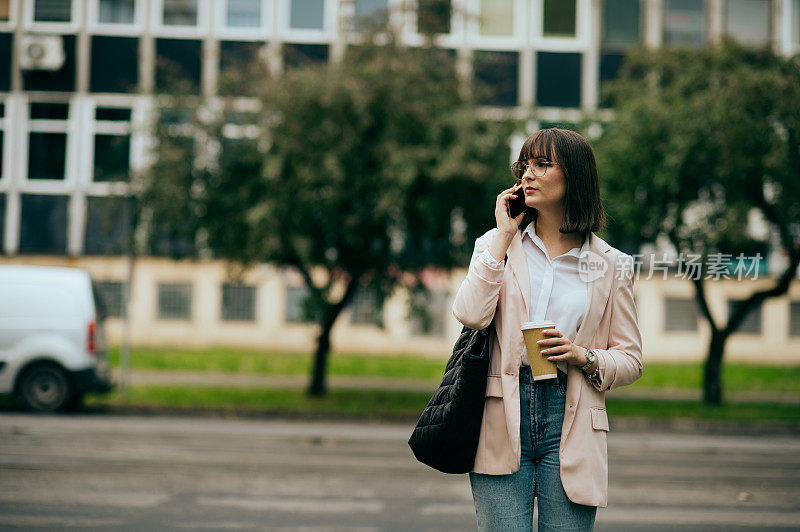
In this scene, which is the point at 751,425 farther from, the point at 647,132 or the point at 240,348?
the point at 240,348

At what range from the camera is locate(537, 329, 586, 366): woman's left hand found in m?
2.68

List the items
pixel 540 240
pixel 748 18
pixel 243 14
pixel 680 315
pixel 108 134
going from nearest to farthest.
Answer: pixel 540 240
pixel 108 134
pixel 243 14
pixel 680 315
pixel 748 18

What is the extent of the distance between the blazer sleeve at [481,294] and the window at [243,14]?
74.5 ft

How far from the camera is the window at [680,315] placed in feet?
79.2

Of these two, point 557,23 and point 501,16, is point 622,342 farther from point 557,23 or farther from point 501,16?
point 557,23

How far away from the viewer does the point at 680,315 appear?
79.4 feet

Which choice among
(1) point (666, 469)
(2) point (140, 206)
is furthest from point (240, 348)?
(1) point (666, 469)

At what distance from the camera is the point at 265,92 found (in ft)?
44.4

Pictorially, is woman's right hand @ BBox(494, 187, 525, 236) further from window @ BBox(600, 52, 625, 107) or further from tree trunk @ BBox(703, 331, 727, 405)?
window @ BBox(600, 52, 625, 107)

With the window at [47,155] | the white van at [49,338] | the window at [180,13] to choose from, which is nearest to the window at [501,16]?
the window at [180,13]

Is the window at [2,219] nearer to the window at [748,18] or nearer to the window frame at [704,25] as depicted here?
the window frame at [704,25]

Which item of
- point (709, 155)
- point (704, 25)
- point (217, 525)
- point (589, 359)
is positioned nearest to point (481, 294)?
point (589, 359)

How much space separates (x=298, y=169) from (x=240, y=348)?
11.6 m

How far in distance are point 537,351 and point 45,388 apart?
40.1ft
